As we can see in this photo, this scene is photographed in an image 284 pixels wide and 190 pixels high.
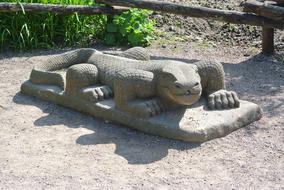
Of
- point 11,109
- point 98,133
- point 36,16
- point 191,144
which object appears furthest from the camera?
point 36,16

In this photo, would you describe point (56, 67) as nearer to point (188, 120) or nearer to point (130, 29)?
point (188, 120)

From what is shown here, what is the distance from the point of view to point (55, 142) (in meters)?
5.02

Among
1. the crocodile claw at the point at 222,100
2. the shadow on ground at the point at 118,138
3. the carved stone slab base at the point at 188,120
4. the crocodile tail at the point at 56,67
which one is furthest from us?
the crocodile tail at the point at 56,67

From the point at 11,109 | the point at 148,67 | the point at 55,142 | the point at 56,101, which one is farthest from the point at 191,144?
the point at 11,109

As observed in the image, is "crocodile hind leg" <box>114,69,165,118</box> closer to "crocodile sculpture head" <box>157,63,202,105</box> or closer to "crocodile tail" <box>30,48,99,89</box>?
"crocodile sculpture head" <box>157,63,202,105</box>

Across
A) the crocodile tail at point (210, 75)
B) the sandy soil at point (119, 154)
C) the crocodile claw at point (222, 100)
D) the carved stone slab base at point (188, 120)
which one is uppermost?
the crocodile tail at point (210, 75)

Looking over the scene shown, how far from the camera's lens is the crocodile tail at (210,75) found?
5.27m

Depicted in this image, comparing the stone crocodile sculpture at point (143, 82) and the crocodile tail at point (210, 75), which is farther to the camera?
the crocodile tail at point (210, 75)

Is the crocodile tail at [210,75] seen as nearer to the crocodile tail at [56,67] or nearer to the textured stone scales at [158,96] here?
the textured stone scales at [158,96]

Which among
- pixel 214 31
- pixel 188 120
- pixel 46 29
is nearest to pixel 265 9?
pixel 214 31

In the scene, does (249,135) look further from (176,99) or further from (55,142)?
(55,142)

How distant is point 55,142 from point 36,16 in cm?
347

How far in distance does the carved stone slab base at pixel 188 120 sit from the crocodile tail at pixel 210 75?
18 centimetres

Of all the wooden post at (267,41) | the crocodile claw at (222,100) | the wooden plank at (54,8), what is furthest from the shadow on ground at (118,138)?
the wooden post at (267,41)
